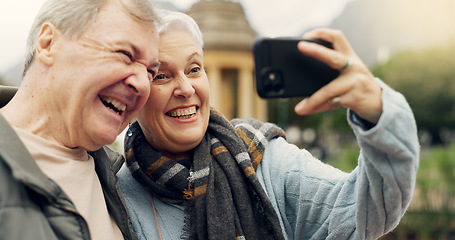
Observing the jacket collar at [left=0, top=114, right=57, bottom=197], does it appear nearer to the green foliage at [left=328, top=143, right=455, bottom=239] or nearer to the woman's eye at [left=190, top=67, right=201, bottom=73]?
the woman's eye at [left=190, top=67, right=201, bottom=73]

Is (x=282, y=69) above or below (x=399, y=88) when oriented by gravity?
above

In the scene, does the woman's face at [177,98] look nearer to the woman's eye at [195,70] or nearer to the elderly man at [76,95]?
the woman's eye at [195,70]

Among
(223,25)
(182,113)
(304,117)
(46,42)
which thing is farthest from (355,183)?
(304,117)

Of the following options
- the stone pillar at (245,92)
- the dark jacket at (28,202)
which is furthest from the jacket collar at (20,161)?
the stone pillar at (245,92)

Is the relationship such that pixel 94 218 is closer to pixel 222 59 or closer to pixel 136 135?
pixel 136 135

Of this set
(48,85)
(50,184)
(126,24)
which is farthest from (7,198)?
(126,24)

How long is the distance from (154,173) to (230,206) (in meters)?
0.43

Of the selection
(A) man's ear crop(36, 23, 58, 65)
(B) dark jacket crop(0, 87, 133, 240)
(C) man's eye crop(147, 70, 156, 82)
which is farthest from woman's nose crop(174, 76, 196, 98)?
(B) dark jacket crop(0, 87, 133, 240)

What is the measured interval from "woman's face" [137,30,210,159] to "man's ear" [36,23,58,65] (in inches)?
21.8

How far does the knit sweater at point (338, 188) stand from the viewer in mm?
1600

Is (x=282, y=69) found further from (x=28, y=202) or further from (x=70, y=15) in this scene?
(x=28, y=202)

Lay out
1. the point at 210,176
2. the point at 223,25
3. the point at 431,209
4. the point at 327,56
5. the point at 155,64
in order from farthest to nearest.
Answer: the point at 223,25
the point at 431,209
the point at 210,176
the point at 155,64
the point at 327,56

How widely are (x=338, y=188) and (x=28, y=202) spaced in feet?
4.24

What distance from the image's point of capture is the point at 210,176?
225 cm
